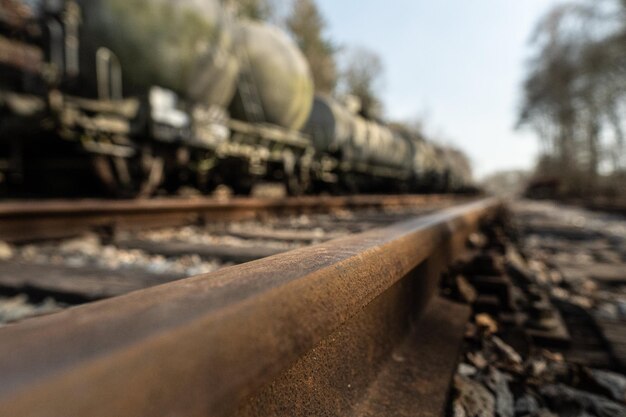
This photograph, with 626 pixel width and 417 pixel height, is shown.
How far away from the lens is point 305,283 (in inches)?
22.2

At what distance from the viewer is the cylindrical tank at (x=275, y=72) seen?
7227 millimetres

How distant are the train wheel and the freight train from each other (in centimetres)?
1

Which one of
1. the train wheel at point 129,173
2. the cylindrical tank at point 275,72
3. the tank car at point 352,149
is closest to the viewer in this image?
the train wheel at point 129,173

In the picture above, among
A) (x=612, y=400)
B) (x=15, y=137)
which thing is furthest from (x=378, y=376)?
(x=15, y=137)

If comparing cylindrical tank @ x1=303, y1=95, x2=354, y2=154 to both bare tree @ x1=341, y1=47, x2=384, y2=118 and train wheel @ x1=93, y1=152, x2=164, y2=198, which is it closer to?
train wheel @ x1=93, y1=152, x2=164, y2=198

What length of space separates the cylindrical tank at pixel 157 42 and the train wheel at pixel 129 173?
90 centimetres

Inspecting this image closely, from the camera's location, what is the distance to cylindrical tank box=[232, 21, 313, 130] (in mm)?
7227

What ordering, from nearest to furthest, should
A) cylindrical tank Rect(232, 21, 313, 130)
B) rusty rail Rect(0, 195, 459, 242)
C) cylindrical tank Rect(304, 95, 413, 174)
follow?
1. rusty rail Rect(0, 195, 459, 242)
2. cylindrical tank Rect(232, 21, 313, 130)
3. cylindrical tank Rect(304, 95, 413, 174)

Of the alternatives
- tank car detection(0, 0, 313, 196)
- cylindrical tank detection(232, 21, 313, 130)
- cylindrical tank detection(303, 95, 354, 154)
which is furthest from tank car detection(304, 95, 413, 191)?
tank car detection(0, 0, 313, 196)

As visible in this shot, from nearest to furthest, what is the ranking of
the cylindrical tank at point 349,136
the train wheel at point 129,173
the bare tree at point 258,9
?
the train wheel at point 129,173
the cylindrical tank at point 349,136
the bare tree at point 258,9

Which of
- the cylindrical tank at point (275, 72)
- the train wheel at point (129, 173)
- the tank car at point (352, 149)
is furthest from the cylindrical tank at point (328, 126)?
the train wheel at point (129, 173)

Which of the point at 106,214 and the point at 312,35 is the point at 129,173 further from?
the point at 312,35

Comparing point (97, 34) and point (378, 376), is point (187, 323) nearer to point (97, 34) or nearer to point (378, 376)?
point (378, 376)

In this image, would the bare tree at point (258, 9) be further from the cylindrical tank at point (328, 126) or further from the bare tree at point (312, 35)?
the cylindrical tank at point (328, 126)
